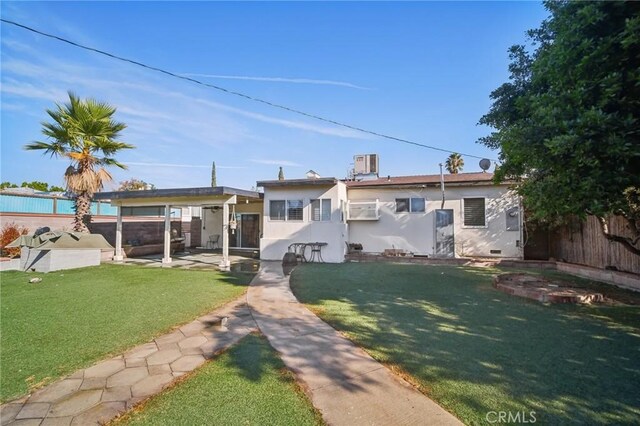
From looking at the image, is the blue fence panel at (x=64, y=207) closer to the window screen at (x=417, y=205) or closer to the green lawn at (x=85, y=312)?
the green lawn at (x=85, y=312)

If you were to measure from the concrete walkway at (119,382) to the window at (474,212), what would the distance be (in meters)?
11.2

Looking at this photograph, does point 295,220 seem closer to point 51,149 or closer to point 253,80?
point 253,80

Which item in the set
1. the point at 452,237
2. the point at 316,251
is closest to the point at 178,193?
the point at 316,251

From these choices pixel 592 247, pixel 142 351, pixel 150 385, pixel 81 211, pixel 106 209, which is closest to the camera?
pixel 150 385

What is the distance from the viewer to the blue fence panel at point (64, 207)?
1474cm

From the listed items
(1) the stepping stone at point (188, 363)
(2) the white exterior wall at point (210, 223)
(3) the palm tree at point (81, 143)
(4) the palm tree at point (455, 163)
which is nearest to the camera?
(1) the stepping stone at point (188, 363)

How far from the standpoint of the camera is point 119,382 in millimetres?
3143

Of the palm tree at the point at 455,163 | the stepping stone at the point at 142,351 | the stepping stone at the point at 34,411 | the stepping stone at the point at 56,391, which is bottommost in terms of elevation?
the stepping stone at the point at 34,411

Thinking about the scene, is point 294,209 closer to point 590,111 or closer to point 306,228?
point 306,228

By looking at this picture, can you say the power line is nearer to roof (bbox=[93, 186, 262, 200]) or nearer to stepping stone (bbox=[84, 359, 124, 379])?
roof (bbox=[93, 186, 262, 200])

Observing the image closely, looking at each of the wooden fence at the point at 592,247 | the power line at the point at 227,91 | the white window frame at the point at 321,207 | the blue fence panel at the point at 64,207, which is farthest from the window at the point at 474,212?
the blue fence panel at the point at 64,207

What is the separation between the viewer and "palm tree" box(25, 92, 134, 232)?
11.7 m

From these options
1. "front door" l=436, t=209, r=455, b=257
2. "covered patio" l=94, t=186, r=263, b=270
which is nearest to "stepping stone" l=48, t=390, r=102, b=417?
"covered patio" l=94, t=186, r=263, b=270

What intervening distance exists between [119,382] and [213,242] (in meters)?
15.8
